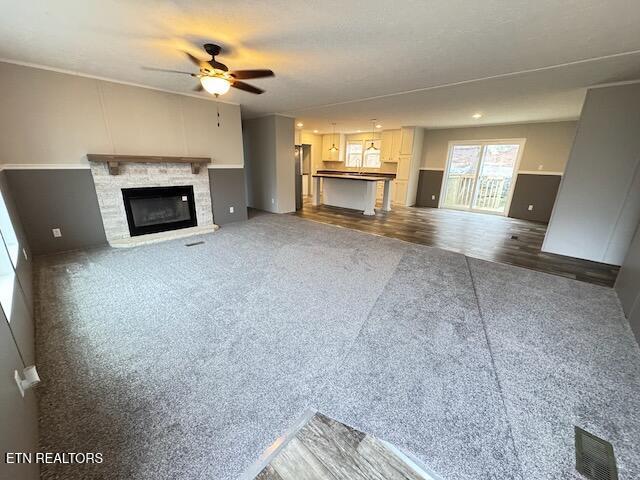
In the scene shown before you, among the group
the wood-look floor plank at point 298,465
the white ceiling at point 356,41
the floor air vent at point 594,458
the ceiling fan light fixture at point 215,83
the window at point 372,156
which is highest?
the white ceiling at point 356,41

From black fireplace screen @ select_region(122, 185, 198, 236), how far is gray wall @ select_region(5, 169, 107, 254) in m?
0.42

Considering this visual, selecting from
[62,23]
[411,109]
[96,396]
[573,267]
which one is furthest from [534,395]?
[411,109]

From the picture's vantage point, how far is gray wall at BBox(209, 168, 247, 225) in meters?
5.09

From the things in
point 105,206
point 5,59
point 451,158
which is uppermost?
point 5,59

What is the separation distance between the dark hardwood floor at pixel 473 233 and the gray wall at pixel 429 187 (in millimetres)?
501

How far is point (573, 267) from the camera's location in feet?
11.6

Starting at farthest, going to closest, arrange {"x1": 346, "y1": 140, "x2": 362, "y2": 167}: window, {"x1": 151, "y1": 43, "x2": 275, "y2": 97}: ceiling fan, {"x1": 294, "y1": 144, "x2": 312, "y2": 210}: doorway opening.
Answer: {"x1": 346, "y1": 140, "x2": 362, "y2": 167}: window < {"x1": 294, "y1": 144, "x2": 312, "y2": 210}: doorway opening < {"x1": 151, "y1": 43, "x2": 275, "y2": 97}: ceiling fan

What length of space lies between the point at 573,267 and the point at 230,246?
5.10 meters

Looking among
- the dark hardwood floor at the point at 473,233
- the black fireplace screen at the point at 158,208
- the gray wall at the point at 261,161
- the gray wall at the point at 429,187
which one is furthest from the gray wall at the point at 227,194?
the gray wall at the point at 429,187

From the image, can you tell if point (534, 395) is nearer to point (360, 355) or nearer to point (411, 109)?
point (360, 355)

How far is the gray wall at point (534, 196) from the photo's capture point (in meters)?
6.24

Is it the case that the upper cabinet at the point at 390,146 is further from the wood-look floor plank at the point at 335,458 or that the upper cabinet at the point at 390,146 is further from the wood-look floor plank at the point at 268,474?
the wood-look floor plank at the point at 268,474

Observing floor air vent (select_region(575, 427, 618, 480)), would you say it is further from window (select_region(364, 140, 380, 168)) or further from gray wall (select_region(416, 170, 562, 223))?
window (select_region(364, 140, 380, 168))

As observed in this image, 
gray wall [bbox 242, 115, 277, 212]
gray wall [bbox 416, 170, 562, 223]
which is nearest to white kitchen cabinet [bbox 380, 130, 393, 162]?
gray wall [bbox 416, 170, 562, 223]
